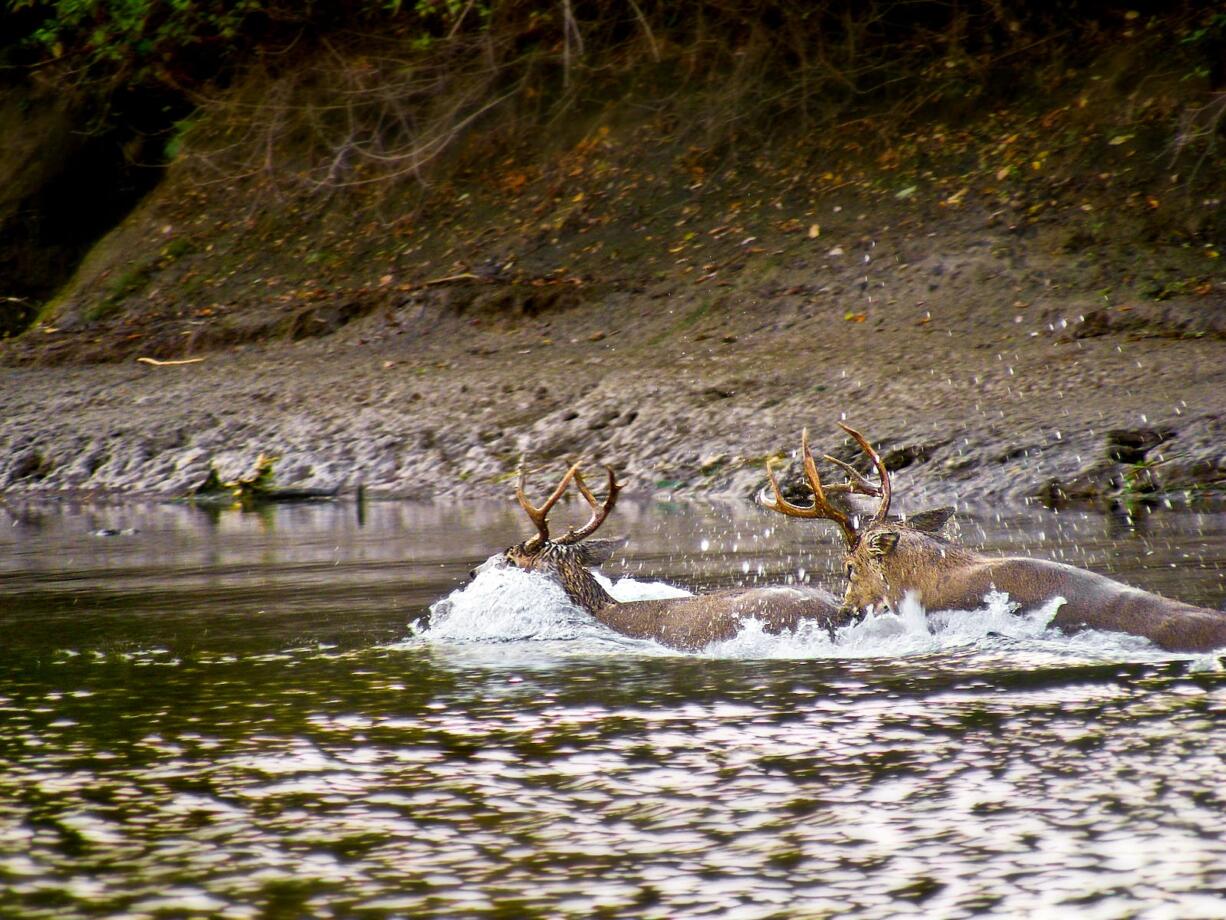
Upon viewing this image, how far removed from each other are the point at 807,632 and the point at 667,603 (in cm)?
87

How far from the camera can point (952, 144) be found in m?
22.2

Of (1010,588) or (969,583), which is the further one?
(969,583)

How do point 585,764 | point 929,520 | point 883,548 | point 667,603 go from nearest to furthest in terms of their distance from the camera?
1. point 585,764
2. point 883,548
3. point 929,520
4. point 667,603

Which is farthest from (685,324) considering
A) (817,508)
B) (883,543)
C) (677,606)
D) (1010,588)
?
(1010,588)

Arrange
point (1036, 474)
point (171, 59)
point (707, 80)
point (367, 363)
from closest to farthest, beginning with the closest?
point (1036, 474) → point (367, 363) → point (707, 80) → point (171, 59)

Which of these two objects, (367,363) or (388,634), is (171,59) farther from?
(388,634)

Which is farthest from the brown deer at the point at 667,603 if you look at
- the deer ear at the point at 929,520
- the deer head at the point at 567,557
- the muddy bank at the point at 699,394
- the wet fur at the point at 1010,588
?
the muddy bank at the point at 699,394

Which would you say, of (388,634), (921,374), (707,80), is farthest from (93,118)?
(388,634)

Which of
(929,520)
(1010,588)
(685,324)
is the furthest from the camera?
(685,324)

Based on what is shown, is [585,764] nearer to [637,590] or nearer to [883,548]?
[883,548]

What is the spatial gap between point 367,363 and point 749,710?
1574 centimetres

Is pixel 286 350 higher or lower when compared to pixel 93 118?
lower

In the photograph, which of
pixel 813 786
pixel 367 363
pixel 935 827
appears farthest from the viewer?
pixel 367 363

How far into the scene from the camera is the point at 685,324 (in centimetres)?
2091
